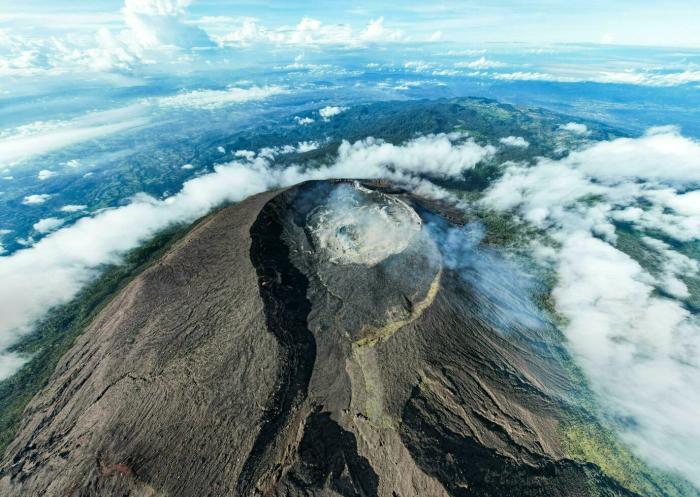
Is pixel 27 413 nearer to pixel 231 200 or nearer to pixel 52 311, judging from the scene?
pixel 52 311

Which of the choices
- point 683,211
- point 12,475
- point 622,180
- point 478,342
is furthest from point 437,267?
point 622,180

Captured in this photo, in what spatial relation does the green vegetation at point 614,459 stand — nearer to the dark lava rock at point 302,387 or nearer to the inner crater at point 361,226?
the dark lava rock at point 302,387

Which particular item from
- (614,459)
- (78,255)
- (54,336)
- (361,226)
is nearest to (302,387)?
(361,226)

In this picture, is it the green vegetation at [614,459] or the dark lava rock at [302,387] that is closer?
the dark lava rock at [302,387]

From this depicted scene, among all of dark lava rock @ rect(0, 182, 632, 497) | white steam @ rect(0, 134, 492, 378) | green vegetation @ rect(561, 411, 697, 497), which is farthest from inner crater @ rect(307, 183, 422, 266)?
white steam @ rect(0, 134, 492, 378)

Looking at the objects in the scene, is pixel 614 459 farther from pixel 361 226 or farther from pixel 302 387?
pixel 361 226

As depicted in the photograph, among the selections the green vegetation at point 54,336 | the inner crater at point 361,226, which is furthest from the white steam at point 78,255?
the inner crater at point 361,226
